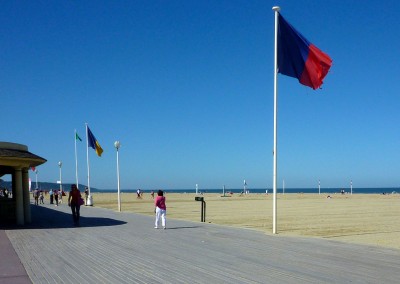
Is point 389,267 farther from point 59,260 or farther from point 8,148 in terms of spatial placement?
point 8,148

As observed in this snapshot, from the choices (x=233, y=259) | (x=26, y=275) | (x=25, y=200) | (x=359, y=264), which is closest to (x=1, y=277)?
(x=26, y=275)

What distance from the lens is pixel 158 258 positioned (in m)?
9.35

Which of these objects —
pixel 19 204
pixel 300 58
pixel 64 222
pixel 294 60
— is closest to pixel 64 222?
pixel 64 222

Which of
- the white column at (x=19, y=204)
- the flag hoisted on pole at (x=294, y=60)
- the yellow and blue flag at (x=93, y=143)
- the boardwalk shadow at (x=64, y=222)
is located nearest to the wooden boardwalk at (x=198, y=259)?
the boardwalk shadow at (x=64, y=222)

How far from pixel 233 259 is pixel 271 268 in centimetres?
118

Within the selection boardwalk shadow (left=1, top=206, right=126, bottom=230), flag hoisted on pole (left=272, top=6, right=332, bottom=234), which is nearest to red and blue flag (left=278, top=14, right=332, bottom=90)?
flag hoisted on pole (left=272, top=6, right=332, bottom=234)

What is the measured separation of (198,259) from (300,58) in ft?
25.0

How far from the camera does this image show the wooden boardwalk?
739cm

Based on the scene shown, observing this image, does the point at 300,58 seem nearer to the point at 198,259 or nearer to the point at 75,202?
the point at 198,259

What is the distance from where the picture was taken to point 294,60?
46.3 ft

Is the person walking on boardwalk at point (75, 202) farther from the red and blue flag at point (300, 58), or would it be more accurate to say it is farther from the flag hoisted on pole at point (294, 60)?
the red and blue flag at point (300, 58)

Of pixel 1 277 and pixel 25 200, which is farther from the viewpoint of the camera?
pixel 25 200

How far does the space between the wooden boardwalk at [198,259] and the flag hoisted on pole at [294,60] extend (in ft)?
10.4

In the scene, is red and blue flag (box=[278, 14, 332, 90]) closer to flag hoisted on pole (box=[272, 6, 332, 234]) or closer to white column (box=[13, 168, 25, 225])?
flag hoisted on pole (box=[272, 6, 332, 234])
